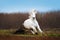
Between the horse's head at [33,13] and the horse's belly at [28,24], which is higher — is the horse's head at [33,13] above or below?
above

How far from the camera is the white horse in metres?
2.73

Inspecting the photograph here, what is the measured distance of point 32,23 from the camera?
277 cm

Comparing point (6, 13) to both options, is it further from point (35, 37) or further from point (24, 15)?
point (35, 37)

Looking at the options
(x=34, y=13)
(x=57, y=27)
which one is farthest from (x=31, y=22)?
(x=57, y=27)

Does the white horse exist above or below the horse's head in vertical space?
below

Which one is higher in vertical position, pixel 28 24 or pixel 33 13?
pixel 33 13

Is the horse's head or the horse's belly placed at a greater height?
the horse's head

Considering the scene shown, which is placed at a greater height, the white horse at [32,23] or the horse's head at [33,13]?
the horse's head at [33,13]

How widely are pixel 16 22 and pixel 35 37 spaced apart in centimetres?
35

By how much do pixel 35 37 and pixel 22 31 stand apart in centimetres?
22

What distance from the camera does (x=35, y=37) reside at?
8.54 ft

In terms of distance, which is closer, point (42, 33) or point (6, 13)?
point (42, 33)

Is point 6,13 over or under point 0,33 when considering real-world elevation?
over

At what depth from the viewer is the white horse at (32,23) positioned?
2.73 metres
